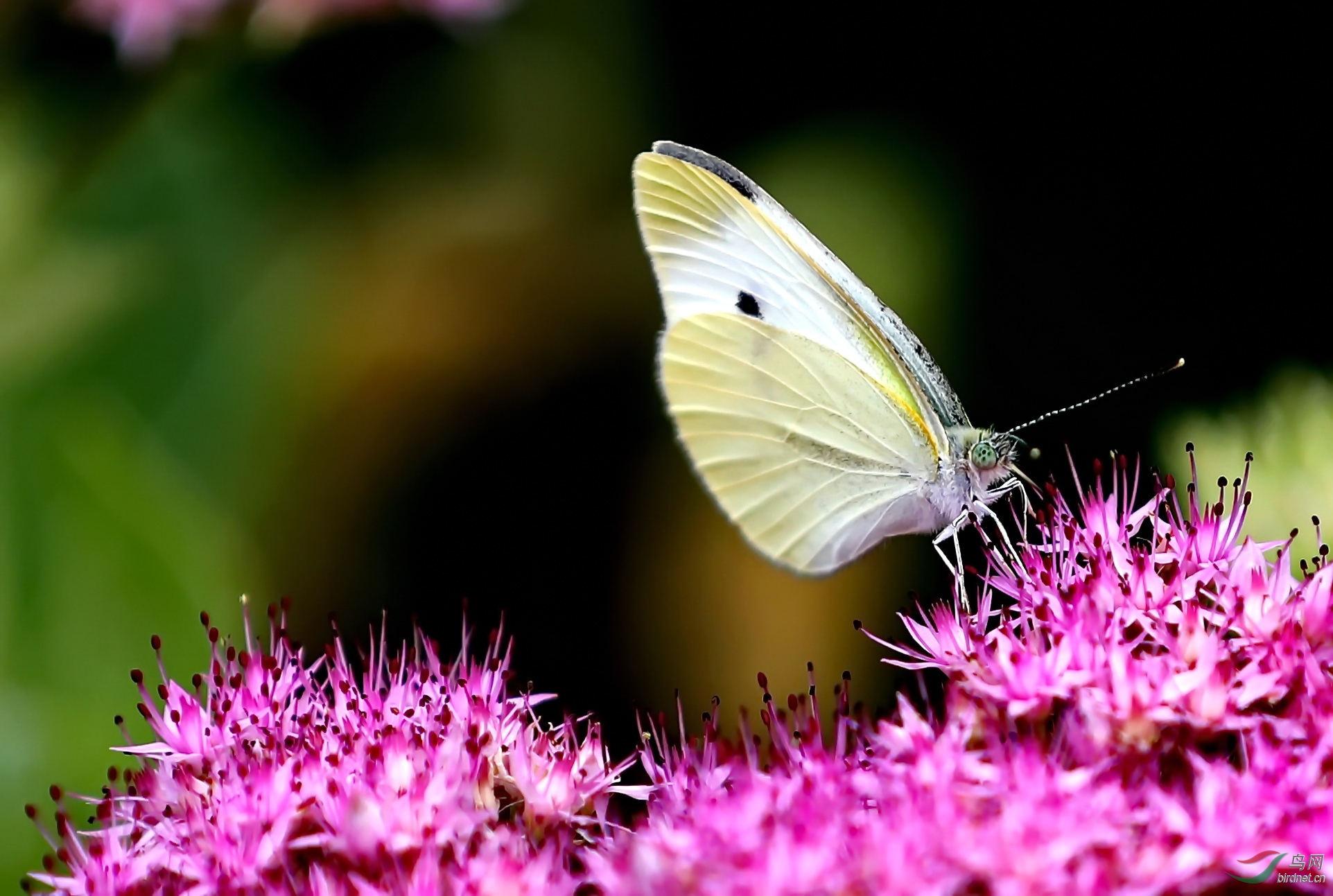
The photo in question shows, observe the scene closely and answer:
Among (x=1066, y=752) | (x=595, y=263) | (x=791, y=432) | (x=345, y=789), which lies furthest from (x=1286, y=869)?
(x=595, y=263)

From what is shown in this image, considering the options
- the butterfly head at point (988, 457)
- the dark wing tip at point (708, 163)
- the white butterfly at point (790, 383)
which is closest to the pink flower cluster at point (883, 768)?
the butterfly head at point (988, 457)

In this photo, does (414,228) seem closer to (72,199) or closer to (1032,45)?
(72,199)

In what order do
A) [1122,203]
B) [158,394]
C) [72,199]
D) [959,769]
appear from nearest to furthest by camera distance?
[959,769] < [72,199] < [158,394] < [1122,203]

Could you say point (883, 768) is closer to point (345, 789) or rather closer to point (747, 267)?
point (345, 789)

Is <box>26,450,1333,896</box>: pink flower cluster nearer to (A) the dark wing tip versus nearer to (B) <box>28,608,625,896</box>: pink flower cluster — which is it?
(B) <box>28,608,625,896</box>: pink flower cluster

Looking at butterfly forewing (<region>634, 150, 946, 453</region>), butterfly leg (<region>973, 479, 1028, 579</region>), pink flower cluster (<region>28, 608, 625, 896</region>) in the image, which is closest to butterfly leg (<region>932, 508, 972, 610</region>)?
butterfly leg (<region>973, 479, 1028, 579</region>)

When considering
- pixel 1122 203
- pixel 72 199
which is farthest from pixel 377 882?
pixel 1122 203
